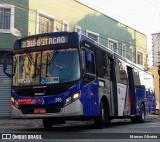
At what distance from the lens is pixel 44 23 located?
1008 inches

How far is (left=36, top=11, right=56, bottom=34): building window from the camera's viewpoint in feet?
81.6

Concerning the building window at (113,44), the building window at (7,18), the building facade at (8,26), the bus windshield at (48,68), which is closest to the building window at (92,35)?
the building window at (113,44)

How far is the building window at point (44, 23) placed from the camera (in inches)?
979

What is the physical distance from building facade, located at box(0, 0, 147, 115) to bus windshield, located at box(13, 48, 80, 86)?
997cm

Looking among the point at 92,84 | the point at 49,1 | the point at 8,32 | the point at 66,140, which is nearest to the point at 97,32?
the point at 49,1

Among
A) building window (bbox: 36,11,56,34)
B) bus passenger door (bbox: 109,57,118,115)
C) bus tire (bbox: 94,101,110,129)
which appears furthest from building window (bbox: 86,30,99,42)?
bus tire (bbox: 94,101,110,129)

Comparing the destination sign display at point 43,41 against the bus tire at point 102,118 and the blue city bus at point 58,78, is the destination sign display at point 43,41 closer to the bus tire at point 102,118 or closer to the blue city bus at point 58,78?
the blue city bus at point 58,78

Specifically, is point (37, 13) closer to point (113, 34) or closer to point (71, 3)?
point (71, 3)

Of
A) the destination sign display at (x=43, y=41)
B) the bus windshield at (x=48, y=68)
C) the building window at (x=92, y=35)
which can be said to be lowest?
the bus windshield at (x=48, y=68)

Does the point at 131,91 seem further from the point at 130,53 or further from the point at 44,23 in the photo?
the point at 130,53

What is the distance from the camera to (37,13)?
80.5ft

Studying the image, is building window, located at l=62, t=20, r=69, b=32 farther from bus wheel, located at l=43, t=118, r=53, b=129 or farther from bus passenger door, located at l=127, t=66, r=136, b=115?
bus wheel, located at l=43, t=118, r=53, b=129

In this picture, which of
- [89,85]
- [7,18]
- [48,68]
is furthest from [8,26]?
[89,85]

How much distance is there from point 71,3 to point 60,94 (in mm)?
16315
